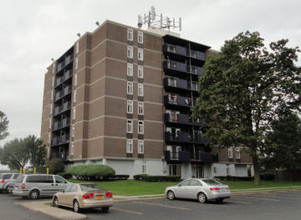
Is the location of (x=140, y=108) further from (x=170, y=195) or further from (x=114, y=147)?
(x=170, y=195)

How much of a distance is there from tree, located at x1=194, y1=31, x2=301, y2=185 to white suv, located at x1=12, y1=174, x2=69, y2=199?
1850 centimetres

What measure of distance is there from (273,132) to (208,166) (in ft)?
47.7

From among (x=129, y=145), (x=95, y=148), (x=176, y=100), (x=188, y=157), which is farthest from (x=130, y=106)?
(x=188, y=157)

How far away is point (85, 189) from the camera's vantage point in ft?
48.4

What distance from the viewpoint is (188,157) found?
43.1m

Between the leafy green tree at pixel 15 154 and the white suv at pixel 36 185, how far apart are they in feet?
101

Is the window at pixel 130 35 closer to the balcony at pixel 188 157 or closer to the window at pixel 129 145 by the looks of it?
the window at pixel 129 145

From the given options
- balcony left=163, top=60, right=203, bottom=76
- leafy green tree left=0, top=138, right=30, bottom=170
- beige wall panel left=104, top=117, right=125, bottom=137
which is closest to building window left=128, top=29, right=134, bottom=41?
balcony left=163, top=60, right=203, bottom=76

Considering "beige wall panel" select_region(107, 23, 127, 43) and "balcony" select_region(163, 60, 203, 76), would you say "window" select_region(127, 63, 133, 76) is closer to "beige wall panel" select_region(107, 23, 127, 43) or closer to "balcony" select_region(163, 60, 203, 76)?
"beige wall panel" select_region(107, 23, 127, 43)

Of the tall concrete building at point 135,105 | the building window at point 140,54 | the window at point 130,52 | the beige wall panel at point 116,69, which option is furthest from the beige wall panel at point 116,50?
the building window at point 140,54

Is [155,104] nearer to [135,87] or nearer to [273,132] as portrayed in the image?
[135,87]

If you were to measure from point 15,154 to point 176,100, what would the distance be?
2875cm

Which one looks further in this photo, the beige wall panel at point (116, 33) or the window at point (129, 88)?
the beige wall panel at point (116, 33)

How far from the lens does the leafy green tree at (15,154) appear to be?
51287 millimetres
